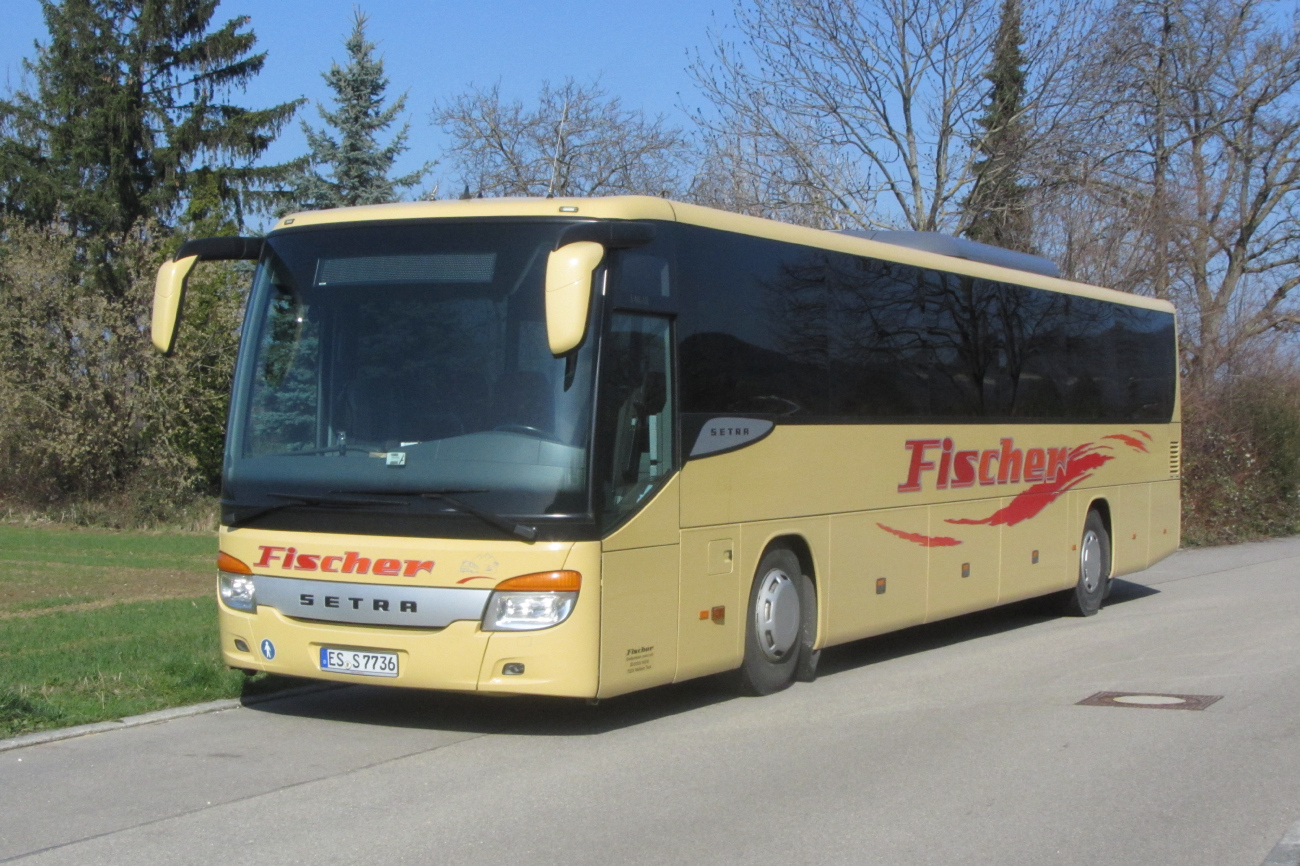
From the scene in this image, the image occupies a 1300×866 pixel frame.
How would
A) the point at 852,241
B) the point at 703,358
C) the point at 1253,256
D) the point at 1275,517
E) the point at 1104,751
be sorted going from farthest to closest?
the point at 1253,256 < the point at 1275,517 < the point at 852,241 < the point at 703,358 < the point at 1104,751

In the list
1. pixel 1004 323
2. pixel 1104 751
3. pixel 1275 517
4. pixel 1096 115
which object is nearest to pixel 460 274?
pixel 1104 751

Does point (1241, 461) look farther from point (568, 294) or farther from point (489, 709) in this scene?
point (568, 294)

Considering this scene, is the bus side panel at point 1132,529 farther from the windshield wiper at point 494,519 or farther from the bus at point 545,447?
the windshield wiper at point 494,519

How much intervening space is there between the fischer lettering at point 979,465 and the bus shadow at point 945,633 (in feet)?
5.22

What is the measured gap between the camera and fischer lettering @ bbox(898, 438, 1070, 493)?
12.1 m

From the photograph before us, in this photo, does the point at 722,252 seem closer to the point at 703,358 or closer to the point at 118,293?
the point at 703,358

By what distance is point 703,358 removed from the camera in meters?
9.39

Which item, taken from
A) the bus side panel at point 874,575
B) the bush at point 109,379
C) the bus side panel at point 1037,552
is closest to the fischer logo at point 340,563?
the bus side panel at point 874,575

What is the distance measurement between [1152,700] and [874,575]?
2329 mm

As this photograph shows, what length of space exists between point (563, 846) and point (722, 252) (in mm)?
4789

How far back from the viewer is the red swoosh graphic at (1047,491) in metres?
13.5

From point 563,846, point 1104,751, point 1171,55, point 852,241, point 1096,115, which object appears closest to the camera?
point 563,846

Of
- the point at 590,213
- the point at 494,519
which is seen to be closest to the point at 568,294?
the point at 590,213

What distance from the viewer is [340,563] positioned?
332 inches
